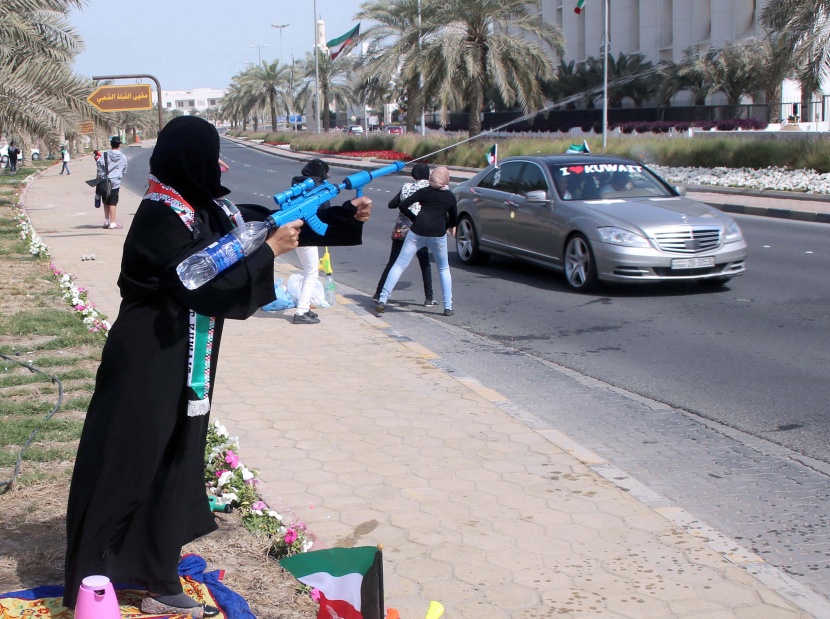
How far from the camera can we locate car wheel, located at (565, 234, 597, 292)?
11.3 metres

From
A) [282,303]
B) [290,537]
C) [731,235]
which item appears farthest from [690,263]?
[290,537]

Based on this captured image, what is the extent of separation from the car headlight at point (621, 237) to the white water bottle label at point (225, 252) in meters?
8.40

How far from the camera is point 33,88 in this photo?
654 inches

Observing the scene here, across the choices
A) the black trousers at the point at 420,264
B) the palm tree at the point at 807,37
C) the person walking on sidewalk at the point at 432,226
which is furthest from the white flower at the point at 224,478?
the palm tree at the point at 807,37

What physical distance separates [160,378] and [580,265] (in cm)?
887

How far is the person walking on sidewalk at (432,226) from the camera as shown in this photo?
10.2 m

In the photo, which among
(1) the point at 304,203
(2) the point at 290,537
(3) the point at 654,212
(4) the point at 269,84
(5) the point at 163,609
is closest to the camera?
(5) the point at 163,609

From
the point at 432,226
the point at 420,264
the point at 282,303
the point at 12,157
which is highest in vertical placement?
the point at 12,157

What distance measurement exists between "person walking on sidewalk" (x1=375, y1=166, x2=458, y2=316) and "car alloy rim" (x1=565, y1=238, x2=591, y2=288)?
185cm

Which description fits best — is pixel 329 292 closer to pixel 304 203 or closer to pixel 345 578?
pixel 304 203

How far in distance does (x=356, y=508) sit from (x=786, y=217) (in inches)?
655

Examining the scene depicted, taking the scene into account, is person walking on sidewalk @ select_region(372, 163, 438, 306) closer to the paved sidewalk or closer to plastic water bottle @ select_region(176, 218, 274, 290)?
the paved sidewalk

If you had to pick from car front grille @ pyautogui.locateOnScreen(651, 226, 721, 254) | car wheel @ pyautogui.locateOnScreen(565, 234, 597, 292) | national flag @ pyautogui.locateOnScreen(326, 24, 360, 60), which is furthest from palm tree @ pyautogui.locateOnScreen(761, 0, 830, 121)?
national flag @ pyautogui.locateOnScreen(326, 24, 360, 60)

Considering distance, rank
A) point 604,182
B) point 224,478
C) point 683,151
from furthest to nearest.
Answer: point 683,151
point 604,182
point 224,478
